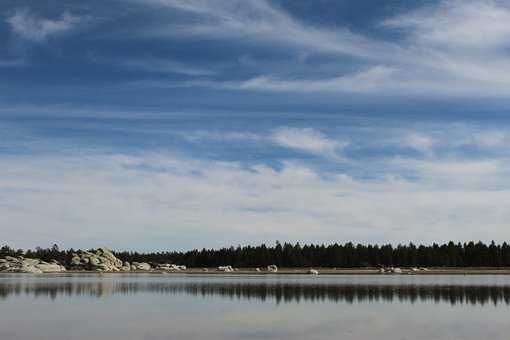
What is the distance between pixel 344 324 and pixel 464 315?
10.5 metres

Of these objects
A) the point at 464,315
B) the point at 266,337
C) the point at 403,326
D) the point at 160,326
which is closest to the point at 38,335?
the point at 160,326

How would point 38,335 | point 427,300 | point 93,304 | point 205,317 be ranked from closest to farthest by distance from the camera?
point 38,335, point 205,317, point 93,304, point 427,300

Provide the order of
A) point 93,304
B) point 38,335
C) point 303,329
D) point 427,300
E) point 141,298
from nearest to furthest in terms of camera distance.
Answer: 1. point 38,335
2. point 303,329
3. point 93,304
4. point 427,300
5. point 141,298

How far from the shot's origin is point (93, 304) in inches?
2165

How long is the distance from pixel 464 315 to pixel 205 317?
697 inches

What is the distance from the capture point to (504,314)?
150ft

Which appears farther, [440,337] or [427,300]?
[427,300]

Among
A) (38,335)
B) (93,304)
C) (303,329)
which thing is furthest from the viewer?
(93,304)

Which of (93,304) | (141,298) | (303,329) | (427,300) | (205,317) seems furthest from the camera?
(141,298)

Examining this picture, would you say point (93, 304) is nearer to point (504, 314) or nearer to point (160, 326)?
point (160, 326)

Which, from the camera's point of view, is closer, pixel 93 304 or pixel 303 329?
pixel 303 329

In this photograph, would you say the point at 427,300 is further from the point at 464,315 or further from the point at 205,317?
the point at 205,317

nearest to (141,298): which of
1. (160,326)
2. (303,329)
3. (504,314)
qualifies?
(160,326)

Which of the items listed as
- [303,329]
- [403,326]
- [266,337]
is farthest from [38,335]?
[403,326]
